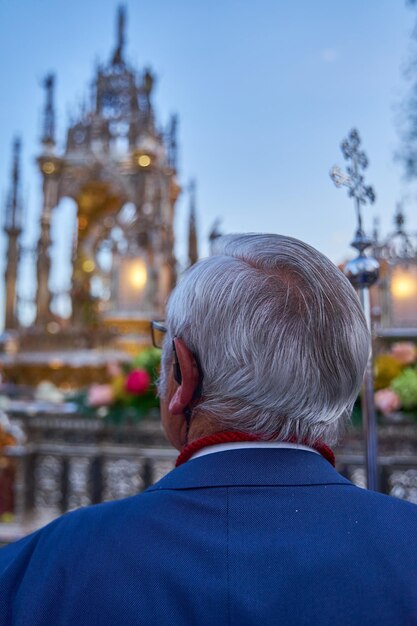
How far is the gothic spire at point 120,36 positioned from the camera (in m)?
12.1

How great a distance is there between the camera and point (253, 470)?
73 centimetres

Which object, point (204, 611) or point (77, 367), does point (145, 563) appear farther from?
point (77, 367)

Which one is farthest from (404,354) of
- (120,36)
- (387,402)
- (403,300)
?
(120,36)

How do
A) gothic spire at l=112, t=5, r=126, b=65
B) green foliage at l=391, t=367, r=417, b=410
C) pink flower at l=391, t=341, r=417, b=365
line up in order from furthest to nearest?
1. gothic spire at l=112, t=5, r=126, b=65
2. pink flower at l=391, t=341, r=417, b=365
3. green foliage at l=391, t=367, r=417, b=410

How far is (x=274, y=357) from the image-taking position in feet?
2.51

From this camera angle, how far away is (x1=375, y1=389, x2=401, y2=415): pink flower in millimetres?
2836

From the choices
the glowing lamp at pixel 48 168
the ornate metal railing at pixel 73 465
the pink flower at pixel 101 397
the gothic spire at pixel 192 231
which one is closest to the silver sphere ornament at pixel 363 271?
the ornate metal railing at pixel 73 465

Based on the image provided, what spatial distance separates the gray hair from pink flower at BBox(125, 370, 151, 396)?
2454 mm

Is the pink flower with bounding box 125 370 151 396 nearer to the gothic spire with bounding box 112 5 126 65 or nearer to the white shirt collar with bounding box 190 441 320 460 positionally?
the white shirt collar with bounding box 190 441 320 460

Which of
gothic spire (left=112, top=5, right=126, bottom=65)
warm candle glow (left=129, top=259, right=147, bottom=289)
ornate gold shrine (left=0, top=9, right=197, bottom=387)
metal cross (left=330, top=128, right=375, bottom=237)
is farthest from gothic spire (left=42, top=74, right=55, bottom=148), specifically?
metal cross (left=330, top=128, right=375, bottom=237)

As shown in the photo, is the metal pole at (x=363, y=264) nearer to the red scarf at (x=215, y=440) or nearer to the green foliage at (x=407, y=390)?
the red scarf at (x=215, y=440)

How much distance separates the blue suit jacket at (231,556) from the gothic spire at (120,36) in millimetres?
12956

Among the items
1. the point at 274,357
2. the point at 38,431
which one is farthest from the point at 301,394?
the point at 38,431

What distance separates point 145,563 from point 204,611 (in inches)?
3.6
